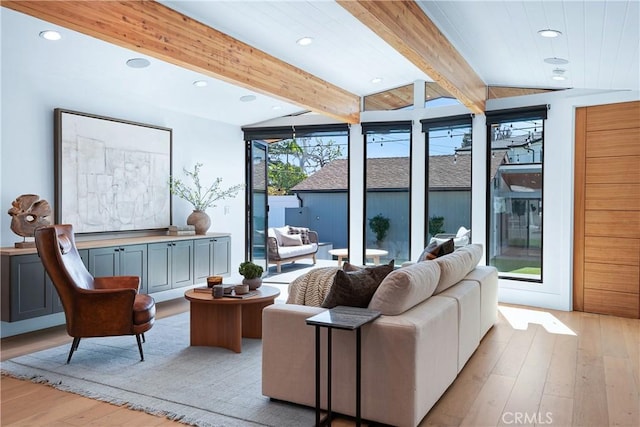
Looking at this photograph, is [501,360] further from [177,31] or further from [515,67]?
[177,31]

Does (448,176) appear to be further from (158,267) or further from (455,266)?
(158,267)

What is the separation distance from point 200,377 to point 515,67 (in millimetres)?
4282

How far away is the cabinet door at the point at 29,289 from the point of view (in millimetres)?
4082

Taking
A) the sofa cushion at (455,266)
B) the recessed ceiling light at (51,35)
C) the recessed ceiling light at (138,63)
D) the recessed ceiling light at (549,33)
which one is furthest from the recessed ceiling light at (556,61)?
the recessed ceiling light at (51,35)

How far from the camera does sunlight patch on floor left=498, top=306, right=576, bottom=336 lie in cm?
479

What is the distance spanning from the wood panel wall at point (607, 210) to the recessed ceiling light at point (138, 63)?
4.84 m

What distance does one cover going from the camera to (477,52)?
4.73 m

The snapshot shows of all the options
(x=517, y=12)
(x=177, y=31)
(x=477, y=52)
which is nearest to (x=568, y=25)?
(x=517, y=12)

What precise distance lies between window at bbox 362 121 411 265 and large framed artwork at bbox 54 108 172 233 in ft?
9.23

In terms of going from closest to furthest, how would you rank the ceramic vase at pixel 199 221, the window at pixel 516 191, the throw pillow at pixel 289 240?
the window at pixel 516 191, the ceramic vase at pixel 199 221, the throw pillow at pixel 289 240

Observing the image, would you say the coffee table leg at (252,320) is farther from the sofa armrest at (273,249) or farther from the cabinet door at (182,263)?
the sofa armrest at (273,249)

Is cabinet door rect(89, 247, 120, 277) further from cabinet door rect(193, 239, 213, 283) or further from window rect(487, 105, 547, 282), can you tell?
window rect(487, 105, 547, 282)

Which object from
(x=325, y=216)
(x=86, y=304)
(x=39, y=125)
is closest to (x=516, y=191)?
(x=86, y=304)

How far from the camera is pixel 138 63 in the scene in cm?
477
